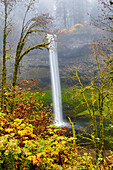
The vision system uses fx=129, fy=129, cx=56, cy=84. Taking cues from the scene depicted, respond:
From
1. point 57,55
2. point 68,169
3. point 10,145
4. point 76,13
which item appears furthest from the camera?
point 76,13

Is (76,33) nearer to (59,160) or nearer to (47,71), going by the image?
(47,71)

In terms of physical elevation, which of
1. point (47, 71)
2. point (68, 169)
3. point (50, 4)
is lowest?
point (68, 169)

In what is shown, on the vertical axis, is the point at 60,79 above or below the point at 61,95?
above

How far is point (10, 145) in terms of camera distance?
1626 mm

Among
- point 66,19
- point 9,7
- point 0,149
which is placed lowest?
point 0,149

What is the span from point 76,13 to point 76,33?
8.71 meters

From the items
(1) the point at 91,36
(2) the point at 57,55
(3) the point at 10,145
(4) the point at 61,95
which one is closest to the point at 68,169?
(3) the point at 10,145

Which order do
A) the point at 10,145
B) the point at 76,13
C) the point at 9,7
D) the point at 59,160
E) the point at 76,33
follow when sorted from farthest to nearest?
the point at 76,13 < the point at 76,33 < the point at 9,7 < the point at 59,160 < the point at 10,145

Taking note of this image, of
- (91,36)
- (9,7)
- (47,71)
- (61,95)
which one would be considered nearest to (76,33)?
(91,36)

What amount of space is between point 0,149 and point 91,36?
36.0 metres

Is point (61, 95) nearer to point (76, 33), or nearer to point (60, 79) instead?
point (60, 79)

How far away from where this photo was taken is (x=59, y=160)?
7.44 feet

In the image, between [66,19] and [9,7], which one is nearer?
[9,7]

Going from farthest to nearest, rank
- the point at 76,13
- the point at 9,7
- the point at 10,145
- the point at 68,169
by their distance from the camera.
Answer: the point at 76,13 < the point at 9,7 < the point at 68,169 < the point at 10,145
